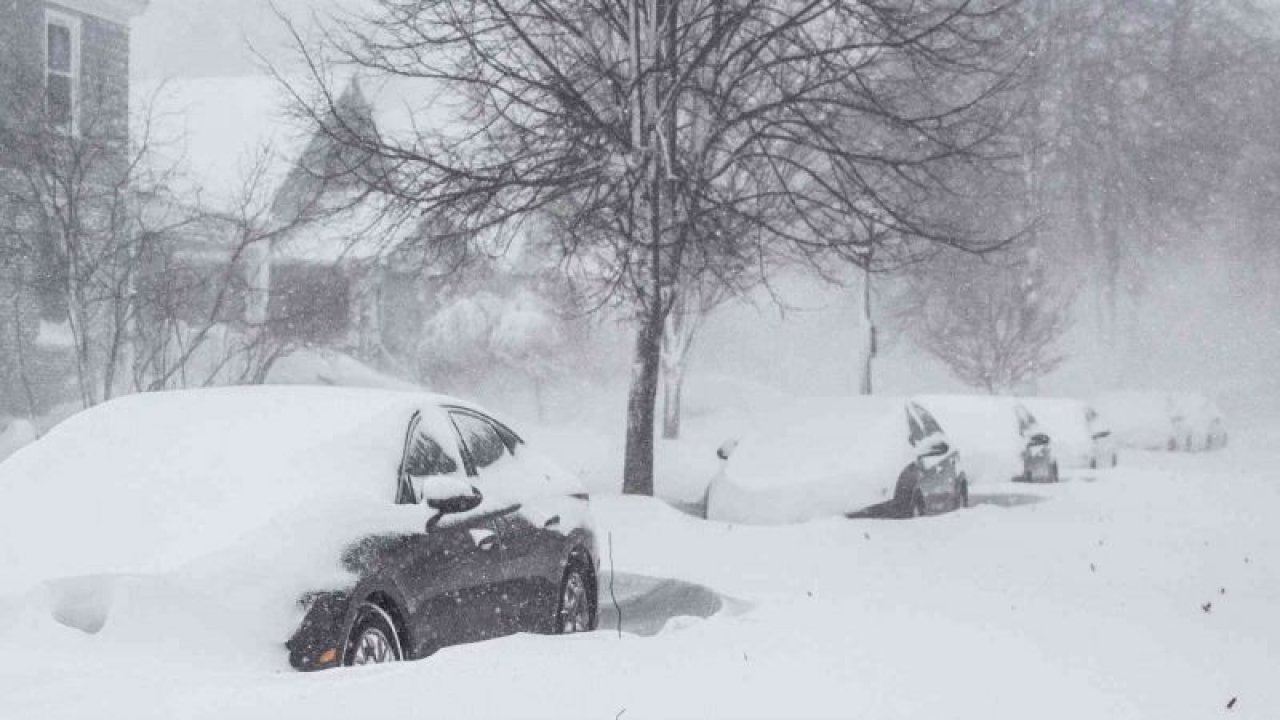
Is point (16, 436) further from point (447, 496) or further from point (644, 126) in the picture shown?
point (447, 496)

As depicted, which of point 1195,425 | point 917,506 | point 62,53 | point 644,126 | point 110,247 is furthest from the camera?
point 1195,425

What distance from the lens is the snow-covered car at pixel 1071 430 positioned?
2428cm

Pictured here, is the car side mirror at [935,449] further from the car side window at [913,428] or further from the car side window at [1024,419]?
the car side window at [1024,419]

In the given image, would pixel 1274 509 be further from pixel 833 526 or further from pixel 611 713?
pixel 611 713

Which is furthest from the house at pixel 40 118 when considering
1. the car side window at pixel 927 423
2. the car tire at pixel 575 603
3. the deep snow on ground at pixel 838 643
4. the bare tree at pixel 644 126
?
the car tire at pixel 575 603

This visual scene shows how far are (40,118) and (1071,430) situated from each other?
1741cm

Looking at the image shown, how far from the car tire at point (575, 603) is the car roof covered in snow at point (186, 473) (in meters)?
1.44

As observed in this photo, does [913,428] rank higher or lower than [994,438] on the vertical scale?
higher

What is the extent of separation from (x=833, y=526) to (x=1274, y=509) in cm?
804

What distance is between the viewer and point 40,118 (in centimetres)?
1814

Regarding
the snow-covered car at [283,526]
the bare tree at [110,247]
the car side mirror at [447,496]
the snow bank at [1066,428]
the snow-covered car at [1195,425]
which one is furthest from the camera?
the snow-covered car at [1195,425]

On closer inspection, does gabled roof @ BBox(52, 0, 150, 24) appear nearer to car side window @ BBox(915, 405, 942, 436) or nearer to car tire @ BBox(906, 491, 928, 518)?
car side window @ BBox(915, 405, 942, 436)

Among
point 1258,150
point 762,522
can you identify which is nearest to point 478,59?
point 762,522

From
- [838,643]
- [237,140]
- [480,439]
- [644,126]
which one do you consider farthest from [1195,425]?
[480,439]
